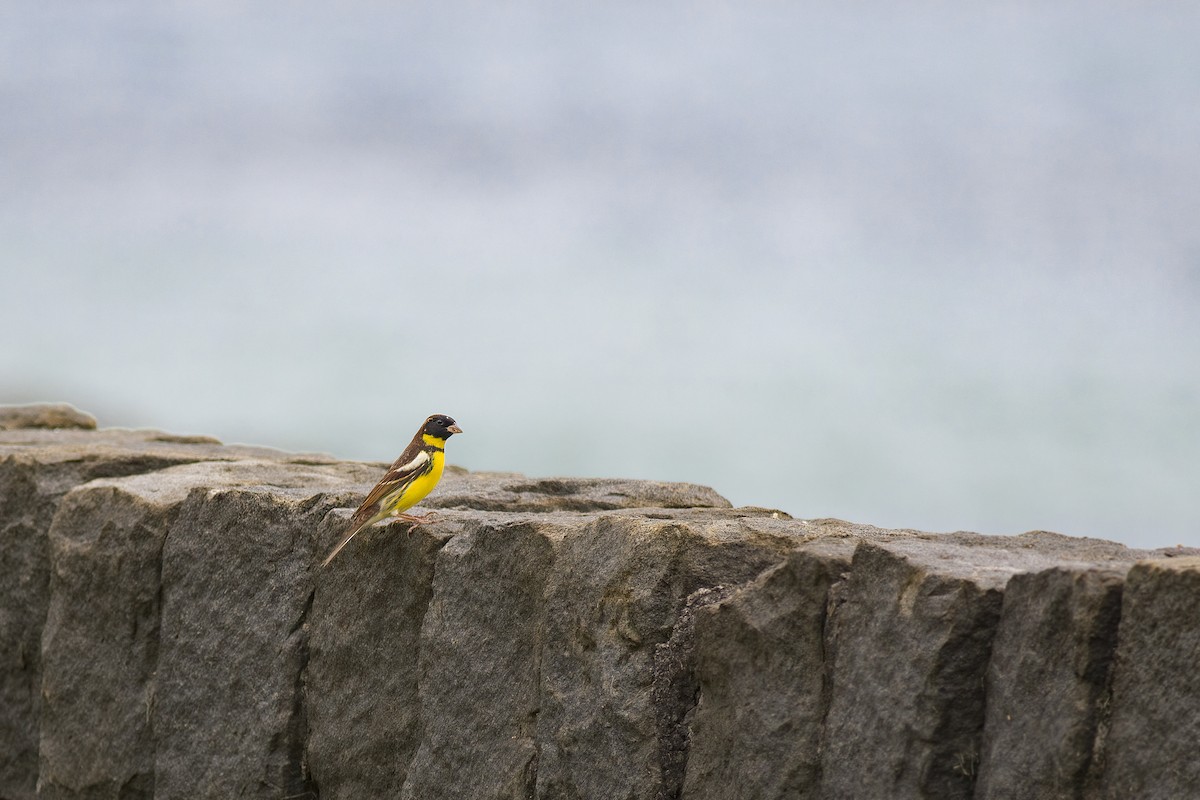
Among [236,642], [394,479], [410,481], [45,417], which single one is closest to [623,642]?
[394,479]

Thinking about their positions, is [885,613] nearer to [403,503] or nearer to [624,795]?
[624,795]

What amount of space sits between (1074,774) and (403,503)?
264 cm

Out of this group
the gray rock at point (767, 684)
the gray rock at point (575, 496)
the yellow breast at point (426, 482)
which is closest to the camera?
the gray rock at point (767, 684)

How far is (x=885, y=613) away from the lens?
10.4ft

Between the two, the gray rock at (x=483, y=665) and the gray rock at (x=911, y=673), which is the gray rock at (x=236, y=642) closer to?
the gray rock at (x=483, y=665)

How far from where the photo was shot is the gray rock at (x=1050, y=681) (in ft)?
8.89

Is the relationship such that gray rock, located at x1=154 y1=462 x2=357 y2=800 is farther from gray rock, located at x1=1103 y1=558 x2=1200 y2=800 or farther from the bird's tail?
gray rock, located at x1=1103 y1=558 x2=1200 y2=800

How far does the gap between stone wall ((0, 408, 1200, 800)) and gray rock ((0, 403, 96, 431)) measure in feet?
6.72

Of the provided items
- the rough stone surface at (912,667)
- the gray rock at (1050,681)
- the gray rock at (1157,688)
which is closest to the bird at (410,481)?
the rough stone surface at (912,667)

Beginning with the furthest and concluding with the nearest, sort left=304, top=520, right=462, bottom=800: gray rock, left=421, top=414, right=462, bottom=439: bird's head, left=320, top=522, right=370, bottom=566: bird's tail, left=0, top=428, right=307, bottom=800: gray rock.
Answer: left=0, top=428, right=307, bottom=800: gray rock, left=421, top=414, right=462, bottom=439: bird's head, left=320, top=522, right=370, bottom=566: bird's tail, left=304, top=520, right=462, bottom=800: gray rock

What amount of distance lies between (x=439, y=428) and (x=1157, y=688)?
3.49 m

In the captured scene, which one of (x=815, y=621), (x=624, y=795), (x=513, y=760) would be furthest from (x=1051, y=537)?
(x=513, y=760)

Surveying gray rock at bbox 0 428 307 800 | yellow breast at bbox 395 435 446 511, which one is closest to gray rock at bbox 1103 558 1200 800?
yellow breast at bbox 395 435 446 511

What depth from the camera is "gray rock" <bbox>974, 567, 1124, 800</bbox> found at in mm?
2711
